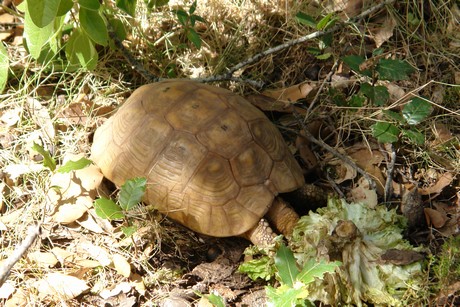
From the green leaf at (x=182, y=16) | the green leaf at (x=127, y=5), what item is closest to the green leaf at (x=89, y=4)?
the green leaf at (x=127, y=5)

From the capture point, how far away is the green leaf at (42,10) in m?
2.26

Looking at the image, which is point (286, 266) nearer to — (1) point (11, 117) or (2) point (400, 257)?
(2) point (400, 257)

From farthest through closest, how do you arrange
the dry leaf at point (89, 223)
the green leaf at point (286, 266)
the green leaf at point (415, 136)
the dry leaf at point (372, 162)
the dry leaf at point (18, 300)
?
the dry leaf at point (372, 162) < the dry leaf at point (89, 223) < the green leaf at point (415, 136) < the dry leaf at point (18, 300) < the green leaf at point (286, 266)

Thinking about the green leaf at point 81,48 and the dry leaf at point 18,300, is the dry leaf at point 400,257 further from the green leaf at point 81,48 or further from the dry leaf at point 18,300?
the green leaf at point 81,48

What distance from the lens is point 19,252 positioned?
262 cm

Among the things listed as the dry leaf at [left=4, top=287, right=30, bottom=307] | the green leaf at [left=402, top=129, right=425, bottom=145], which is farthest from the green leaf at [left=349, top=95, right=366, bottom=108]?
the dry leaf at [left=4, top=287, right=30, bottom=307]

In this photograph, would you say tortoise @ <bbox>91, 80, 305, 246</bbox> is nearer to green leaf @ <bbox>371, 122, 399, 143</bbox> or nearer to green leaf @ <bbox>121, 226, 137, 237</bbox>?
green leaf @ <bbox>121, 226, 137, 237</bbox>

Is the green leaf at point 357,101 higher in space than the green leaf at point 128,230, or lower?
higher

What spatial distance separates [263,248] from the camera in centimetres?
266

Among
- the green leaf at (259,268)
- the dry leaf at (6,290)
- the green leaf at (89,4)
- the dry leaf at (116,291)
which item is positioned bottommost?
the dry leaf at (116,291)

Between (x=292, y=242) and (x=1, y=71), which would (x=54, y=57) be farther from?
(x=292, y=242)

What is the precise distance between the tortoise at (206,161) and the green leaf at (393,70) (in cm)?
67

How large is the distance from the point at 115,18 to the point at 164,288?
5.98 ft

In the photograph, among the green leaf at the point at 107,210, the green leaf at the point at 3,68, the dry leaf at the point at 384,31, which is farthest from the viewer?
the dry leaf at the point at 384,31
